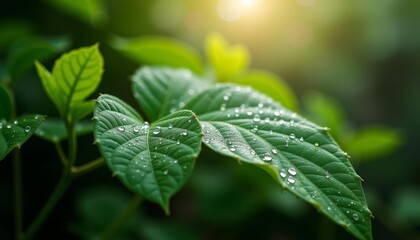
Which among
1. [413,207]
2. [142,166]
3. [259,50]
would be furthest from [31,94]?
[413,207]

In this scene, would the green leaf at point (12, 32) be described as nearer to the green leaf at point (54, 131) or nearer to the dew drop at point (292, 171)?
the green leaf at point (54, 131)

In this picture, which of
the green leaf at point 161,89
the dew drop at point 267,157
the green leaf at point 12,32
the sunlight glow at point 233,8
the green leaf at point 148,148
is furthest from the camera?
the sunlight glow at point 233,8

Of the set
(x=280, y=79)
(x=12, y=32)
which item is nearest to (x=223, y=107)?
(x=12, y=32)

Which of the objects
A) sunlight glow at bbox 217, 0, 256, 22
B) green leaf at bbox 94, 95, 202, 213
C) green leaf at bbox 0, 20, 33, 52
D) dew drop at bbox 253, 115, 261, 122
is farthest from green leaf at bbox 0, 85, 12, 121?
sunlight glow at bbox 217, 0, 256, 22

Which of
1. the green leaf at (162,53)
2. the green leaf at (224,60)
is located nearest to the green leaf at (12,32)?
the green leaf at (162,53)

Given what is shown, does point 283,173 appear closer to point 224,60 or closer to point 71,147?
point 71,147

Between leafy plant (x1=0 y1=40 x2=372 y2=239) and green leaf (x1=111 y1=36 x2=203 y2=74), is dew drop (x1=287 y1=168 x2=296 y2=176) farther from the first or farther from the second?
green leaf (x1=111 y1=36 x2=203 y2=74)

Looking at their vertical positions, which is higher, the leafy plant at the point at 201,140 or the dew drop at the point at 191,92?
the leafy plant at the point at 201,140
